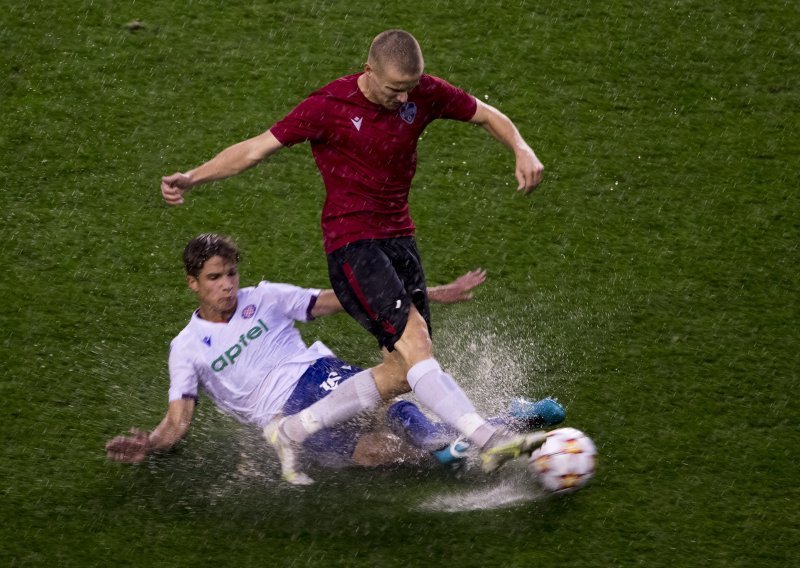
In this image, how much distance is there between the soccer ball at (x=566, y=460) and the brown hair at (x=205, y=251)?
170 centimetres

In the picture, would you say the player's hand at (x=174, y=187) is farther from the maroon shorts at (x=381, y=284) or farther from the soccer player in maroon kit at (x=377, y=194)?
the maroon shorts at (x=381, y=284)

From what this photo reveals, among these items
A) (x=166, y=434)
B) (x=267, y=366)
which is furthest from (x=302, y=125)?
(x=166, y=434)

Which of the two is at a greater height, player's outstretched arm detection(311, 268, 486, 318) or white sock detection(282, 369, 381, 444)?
player's outstretched arm detection(311, 268, 486, 318)

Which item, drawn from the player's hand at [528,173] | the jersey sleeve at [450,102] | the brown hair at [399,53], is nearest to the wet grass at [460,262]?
the player's hand at [528,173]

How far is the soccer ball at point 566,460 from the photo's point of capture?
5762mm

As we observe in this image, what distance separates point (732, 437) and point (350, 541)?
6.65 feet

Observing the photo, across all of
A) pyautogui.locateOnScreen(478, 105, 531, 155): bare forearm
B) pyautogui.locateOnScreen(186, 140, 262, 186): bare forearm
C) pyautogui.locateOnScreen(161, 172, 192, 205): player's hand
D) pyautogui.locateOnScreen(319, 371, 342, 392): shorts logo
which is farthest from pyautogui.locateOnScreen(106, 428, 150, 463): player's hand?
pyautogui.locateOnScreen(478, 105, 531, 155): bare forearm

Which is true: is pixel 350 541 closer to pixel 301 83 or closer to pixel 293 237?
pixel 293 237

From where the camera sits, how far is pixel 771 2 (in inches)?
384

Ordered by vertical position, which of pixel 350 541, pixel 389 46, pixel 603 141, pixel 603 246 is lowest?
pixel 350 541

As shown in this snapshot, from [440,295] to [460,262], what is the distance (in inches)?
54.1

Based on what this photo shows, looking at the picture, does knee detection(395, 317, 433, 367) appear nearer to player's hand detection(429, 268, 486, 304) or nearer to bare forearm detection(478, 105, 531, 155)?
player's hand detection(429, 268, 486, 304)

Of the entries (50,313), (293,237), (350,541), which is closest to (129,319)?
(50,313)

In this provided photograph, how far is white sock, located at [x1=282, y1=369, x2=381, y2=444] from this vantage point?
19.7 ft
